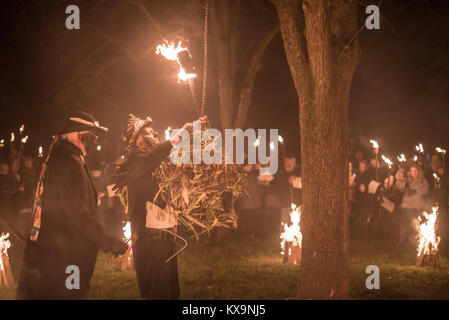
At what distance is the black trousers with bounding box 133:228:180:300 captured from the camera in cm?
612

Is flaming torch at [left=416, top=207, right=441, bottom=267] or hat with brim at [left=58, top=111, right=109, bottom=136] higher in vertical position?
hat with brim at [left=58, top=111, right=109, bottom=136]

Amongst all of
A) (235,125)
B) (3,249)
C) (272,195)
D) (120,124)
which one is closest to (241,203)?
(272,195)

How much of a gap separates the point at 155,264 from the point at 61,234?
4.84 feet

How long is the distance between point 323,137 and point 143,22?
493 inches

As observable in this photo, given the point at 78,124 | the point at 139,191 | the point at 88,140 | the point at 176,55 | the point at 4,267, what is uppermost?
the point at 176,55

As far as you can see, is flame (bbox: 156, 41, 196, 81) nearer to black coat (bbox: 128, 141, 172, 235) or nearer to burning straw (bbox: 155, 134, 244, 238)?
burning straw (bbox: 155, 134, 244, 238)

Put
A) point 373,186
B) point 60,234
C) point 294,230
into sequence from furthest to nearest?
1. point 373,186
2. point 294,230
3. point 60,234

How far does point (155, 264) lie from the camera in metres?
6.11

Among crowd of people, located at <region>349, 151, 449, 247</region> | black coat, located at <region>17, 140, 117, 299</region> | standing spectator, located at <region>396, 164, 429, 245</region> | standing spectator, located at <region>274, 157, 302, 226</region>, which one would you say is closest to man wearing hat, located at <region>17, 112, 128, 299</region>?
black coat, located at <region>17, 140, 117, 299</region>

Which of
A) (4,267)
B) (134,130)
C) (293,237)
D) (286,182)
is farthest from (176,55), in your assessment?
(286,182)

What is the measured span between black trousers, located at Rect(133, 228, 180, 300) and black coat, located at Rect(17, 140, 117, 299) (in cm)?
105

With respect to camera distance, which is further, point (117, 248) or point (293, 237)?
point (293, 237)

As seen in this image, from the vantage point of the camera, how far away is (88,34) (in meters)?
16.4

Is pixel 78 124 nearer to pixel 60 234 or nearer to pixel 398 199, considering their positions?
pixel 60 234
